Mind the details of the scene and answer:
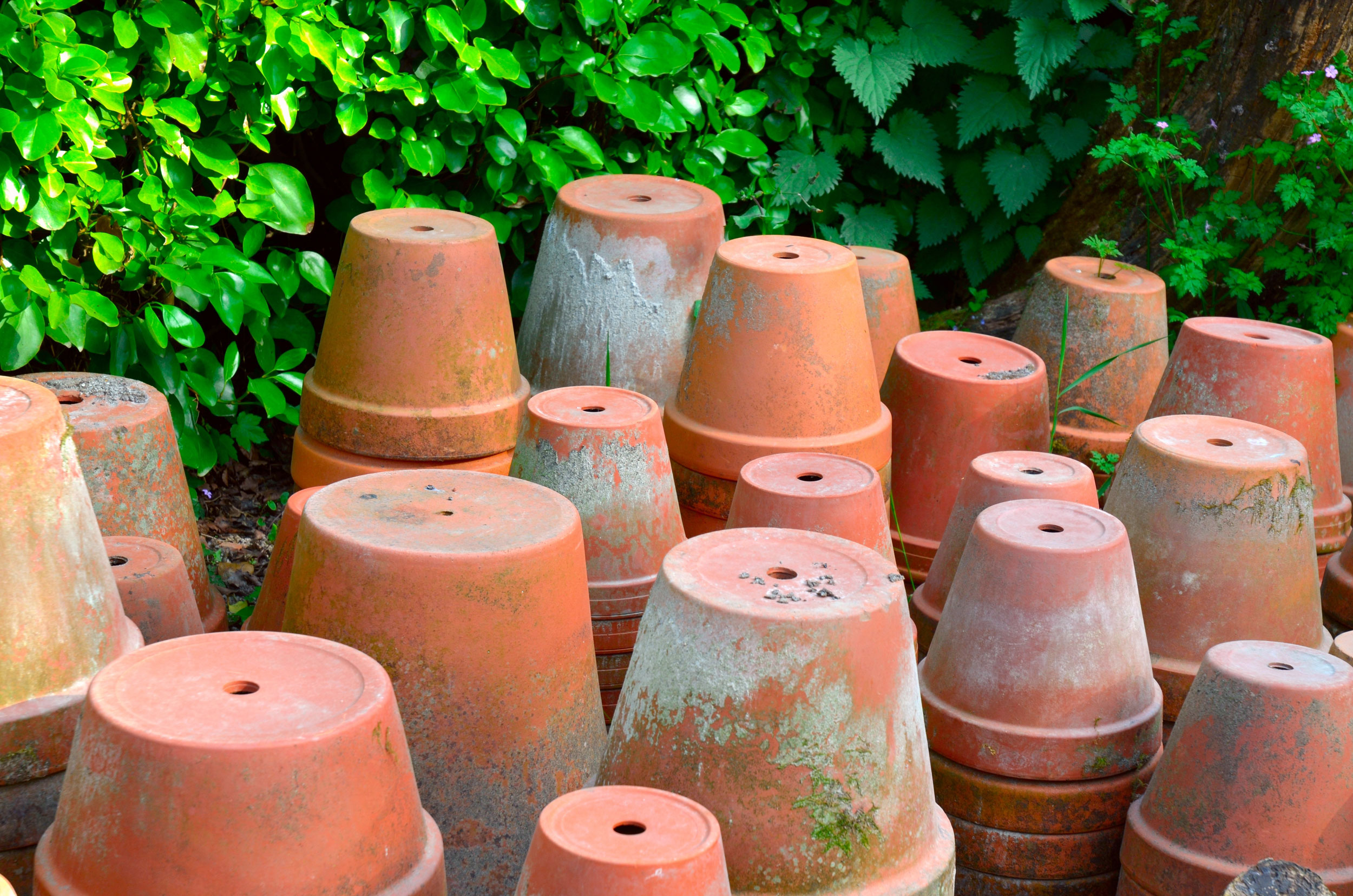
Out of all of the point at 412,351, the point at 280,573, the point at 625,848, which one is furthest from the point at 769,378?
the point at 625,848

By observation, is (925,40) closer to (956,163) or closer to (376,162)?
(956,163)

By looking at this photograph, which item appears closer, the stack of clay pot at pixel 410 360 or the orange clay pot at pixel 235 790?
the orange clay pot at pixel 235 790

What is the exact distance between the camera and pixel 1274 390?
320 centimetres

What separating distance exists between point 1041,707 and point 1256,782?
37 cm

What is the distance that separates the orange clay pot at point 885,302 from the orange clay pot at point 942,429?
0.40m

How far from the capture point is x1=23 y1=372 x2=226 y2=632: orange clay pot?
277cm

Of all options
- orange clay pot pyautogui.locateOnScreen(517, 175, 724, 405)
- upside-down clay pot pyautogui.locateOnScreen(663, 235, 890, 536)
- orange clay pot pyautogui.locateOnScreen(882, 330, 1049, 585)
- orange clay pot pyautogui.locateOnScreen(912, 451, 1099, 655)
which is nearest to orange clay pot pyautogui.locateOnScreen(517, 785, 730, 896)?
orange clay pot pyautogui.locateOnScreen(912, 451, 1099, 655)

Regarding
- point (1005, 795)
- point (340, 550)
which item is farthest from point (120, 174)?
point (1005, 795)

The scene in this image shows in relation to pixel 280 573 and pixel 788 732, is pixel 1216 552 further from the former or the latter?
pixel 280 573

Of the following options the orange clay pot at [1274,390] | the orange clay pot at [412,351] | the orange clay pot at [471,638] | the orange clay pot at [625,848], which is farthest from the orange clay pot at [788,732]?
the orange clay pot at [1274,390]

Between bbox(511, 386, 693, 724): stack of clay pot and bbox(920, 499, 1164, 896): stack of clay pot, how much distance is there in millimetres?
601

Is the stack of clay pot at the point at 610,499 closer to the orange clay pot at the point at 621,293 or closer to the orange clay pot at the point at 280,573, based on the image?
the orange clay pot at the point at 280,573

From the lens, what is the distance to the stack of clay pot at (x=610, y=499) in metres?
2.64

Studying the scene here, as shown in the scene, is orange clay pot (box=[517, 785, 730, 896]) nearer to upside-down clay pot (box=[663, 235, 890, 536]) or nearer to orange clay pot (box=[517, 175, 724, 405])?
upside-down clay pot (box=[663, 235, 890, 536])
